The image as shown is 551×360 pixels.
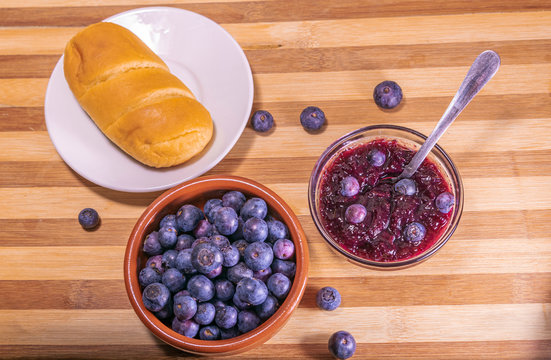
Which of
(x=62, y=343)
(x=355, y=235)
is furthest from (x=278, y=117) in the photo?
(x=62, y=343)

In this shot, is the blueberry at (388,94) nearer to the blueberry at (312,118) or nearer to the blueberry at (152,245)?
the blueberry at (312,118)

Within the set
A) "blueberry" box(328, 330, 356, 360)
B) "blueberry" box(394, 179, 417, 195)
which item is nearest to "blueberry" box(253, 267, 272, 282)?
"blueberry" box(328, 330, 356, 360)

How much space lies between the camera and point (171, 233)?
1312 millimetres

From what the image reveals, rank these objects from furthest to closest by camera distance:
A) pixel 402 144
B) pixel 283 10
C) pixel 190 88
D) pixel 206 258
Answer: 1. pixel 283 10
2. pixel 190 88
3. pixel 402 144
4. pixel 206 258

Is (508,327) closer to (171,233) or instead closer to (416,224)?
(416,224)

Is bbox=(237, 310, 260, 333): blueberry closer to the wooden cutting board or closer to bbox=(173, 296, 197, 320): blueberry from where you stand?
bbox=(173, 296, 197, 320): blueberry

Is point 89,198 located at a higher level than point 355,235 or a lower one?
lower

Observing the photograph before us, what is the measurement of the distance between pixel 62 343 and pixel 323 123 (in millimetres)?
1096

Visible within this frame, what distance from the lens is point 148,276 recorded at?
128 centimetres

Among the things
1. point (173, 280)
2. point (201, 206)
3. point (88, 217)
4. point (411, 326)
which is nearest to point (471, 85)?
point (411, 326)

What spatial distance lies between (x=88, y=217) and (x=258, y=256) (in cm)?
63

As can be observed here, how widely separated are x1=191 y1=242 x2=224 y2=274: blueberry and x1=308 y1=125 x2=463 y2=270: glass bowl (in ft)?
1.05

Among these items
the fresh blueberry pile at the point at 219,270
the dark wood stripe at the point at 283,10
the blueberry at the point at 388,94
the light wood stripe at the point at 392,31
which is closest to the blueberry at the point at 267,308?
the fresh blueberry pile at the point at 219,270

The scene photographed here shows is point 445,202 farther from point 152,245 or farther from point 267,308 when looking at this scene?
point 152,245
